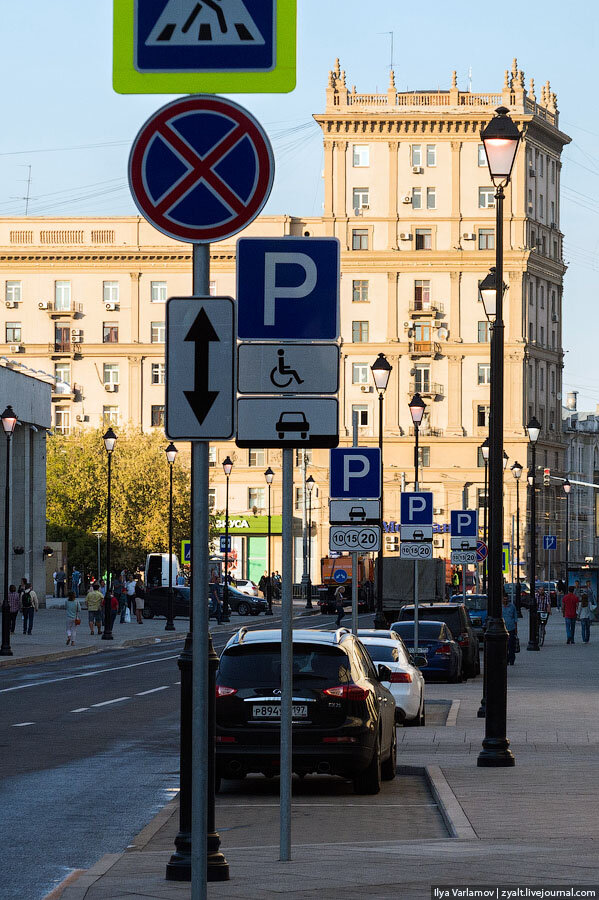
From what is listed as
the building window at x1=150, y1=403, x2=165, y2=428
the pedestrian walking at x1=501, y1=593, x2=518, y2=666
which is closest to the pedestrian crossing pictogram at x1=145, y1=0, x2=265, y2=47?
the pedestrian walking at x1=501, y1=593, x2=518, y2=666

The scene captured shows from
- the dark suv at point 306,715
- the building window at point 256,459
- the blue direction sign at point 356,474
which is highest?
the building window at point 256,459

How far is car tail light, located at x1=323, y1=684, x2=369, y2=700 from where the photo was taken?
14914mm

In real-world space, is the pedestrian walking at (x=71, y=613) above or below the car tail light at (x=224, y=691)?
below

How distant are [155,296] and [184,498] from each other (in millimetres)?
28490

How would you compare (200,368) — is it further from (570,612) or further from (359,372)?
(359,372)

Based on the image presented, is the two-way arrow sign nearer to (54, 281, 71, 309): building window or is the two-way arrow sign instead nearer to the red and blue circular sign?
the red and blue circular sign

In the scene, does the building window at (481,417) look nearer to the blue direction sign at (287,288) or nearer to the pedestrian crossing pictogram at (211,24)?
the blue direction sign at (287,288)

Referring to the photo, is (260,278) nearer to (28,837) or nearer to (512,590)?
(28,837)

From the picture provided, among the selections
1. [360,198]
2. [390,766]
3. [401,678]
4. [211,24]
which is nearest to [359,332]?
[360,198]

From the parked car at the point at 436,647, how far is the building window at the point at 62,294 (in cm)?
8795

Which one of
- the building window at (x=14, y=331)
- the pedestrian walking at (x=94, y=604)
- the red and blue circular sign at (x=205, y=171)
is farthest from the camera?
the building window at (x=14, y=331)

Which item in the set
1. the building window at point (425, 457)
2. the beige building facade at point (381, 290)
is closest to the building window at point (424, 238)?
the beige building facade at point (381, 290)

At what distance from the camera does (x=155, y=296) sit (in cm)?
11819

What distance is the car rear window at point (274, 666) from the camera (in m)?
15.1
